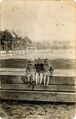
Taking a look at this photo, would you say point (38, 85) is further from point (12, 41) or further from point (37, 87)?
point (12, 41)

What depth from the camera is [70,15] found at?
142 centimetres

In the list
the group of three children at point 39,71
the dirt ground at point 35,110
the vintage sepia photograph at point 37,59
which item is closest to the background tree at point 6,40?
the vintage sepia photograph at point 37,59

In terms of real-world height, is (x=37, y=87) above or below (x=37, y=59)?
below

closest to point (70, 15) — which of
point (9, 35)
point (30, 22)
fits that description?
point (30, 22)

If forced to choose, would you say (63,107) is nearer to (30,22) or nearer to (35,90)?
(35,90)

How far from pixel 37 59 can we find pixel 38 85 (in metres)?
0.12

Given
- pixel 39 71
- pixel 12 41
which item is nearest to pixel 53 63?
pixel 39 71

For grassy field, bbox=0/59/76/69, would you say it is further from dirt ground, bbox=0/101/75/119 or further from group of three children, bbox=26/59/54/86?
dirt ground, bbox=0/101/75/119

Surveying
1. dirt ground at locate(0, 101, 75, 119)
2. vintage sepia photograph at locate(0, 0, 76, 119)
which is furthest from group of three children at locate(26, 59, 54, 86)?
dirt ground at locate(0, 101, 75, 119)

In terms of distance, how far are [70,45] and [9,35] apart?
0.27m

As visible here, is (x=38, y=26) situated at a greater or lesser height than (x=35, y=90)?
greater

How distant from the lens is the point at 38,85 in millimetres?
1465

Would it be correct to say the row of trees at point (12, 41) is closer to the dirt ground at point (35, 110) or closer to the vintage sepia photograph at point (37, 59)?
the vintage sepia photograph at point (37, 59)

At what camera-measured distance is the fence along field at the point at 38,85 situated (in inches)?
56.6
